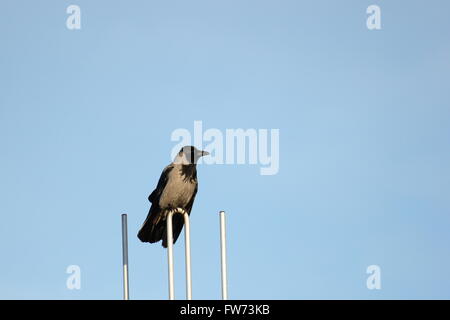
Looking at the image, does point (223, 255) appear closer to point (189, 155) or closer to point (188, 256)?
point (188, 256)

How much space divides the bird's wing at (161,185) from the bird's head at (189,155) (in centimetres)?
20

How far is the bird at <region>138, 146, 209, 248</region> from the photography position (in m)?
15.9

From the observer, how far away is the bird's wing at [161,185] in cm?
1638

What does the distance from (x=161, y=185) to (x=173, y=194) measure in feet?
0.87

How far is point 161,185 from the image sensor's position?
1645 cm

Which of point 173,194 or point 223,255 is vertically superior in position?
point 173,194

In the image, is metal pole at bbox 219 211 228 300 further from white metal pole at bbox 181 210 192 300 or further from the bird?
the bird

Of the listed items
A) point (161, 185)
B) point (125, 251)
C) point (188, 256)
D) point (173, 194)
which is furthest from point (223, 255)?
point (161, 185)

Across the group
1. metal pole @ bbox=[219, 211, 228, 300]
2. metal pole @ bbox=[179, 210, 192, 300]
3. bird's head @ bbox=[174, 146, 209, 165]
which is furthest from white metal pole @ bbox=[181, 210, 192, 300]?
bird's head @ bbox=[174, 146, 209, 165]

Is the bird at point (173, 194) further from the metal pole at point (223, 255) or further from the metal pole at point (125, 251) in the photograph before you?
the metal pole at point (223, 255)

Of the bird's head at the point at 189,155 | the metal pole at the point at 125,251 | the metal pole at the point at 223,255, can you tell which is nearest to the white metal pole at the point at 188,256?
the metal pole at the point at 223,255
